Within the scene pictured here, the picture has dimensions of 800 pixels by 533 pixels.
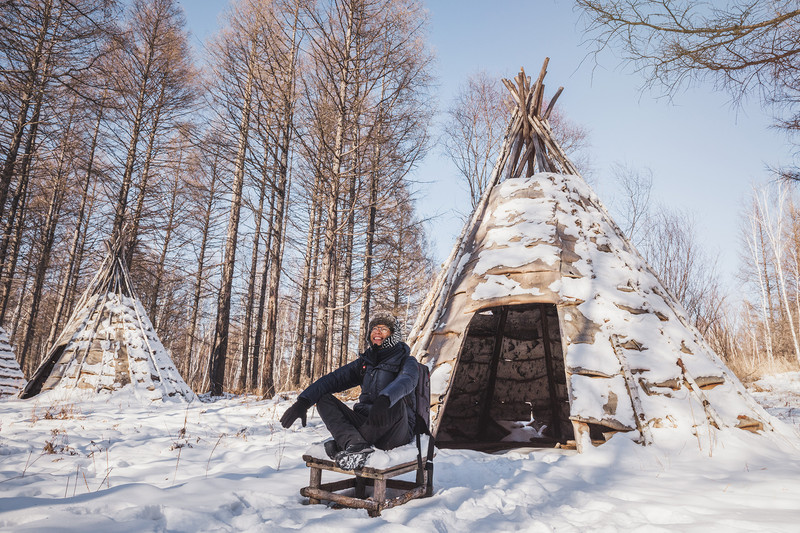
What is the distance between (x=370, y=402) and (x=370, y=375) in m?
0.18

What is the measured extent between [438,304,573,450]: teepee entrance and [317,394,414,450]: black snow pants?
4.24 meters

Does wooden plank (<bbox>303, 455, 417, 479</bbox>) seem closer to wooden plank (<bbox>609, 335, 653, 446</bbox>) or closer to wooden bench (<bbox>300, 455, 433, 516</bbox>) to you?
wooden bench (<bbox>300, 455, 433, 516</bbox>)

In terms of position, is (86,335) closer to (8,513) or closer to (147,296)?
(8,513)

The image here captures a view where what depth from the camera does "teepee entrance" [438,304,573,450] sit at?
7168 mm

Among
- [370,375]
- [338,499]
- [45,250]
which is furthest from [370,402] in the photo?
[45,250]

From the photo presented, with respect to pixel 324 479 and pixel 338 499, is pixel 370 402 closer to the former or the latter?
pixel 338 499

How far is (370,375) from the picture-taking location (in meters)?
3.06

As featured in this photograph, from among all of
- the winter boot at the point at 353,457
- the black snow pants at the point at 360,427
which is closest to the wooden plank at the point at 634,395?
the black snow pants at the point at 360,427

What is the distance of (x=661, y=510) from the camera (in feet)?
8.15

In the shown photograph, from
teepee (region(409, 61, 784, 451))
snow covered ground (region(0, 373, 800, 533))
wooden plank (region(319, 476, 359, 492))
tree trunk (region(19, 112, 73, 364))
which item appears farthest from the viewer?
tree trunk (region(19, 112, 73, 364))

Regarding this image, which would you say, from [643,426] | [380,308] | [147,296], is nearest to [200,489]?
[643,426]

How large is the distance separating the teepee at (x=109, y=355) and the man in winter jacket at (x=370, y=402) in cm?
593

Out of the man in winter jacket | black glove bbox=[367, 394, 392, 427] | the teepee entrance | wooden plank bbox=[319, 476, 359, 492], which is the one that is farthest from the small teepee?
black glove bbox=[367, 394, 392, 427]

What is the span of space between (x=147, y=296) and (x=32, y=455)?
1324cm
